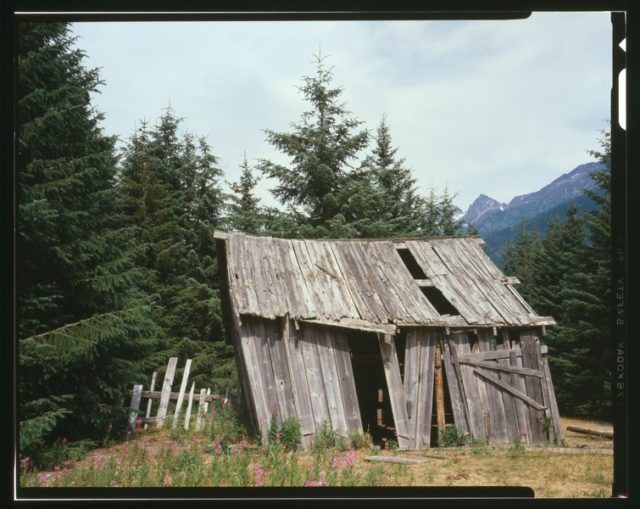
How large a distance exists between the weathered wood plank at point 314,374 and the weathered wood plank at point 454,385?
8.60 ft

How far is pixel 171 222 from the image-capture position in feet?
55.3

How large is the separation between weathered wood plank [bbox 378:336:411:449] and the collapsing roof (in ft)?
1.79

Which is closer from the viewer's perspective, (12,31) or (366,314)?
(12,31)

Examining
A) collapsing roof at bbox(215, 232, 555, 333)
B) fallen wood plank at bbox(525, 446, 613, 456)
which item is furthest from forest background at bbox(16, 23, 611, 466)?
fallen wood plank at bbox(525, 446, 613, 456)

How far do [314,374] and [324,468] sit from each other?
217cm

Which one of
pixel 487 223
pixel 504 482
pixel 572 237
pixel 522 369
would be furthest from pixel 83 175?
pixel 487 223

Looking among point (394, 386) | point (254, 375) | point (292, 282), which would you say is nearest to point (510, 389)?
point (394, 386)

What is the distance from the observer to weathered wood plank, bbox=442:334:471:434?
9945 mm

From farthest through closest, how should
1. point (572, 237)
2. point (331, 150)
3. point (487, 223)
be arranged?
point (487, 223)
point (572, 237)
point (331, 150)

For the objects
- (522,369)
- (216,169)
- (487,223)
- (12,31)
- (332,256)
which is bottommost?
(522,369)

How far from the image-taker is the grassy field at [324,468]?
254 inches

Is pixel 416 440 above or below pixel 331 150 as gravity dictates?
below

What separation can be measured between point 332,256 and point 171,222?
8087mm

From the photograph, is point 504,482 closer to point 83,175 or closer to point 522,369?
point 522,369
